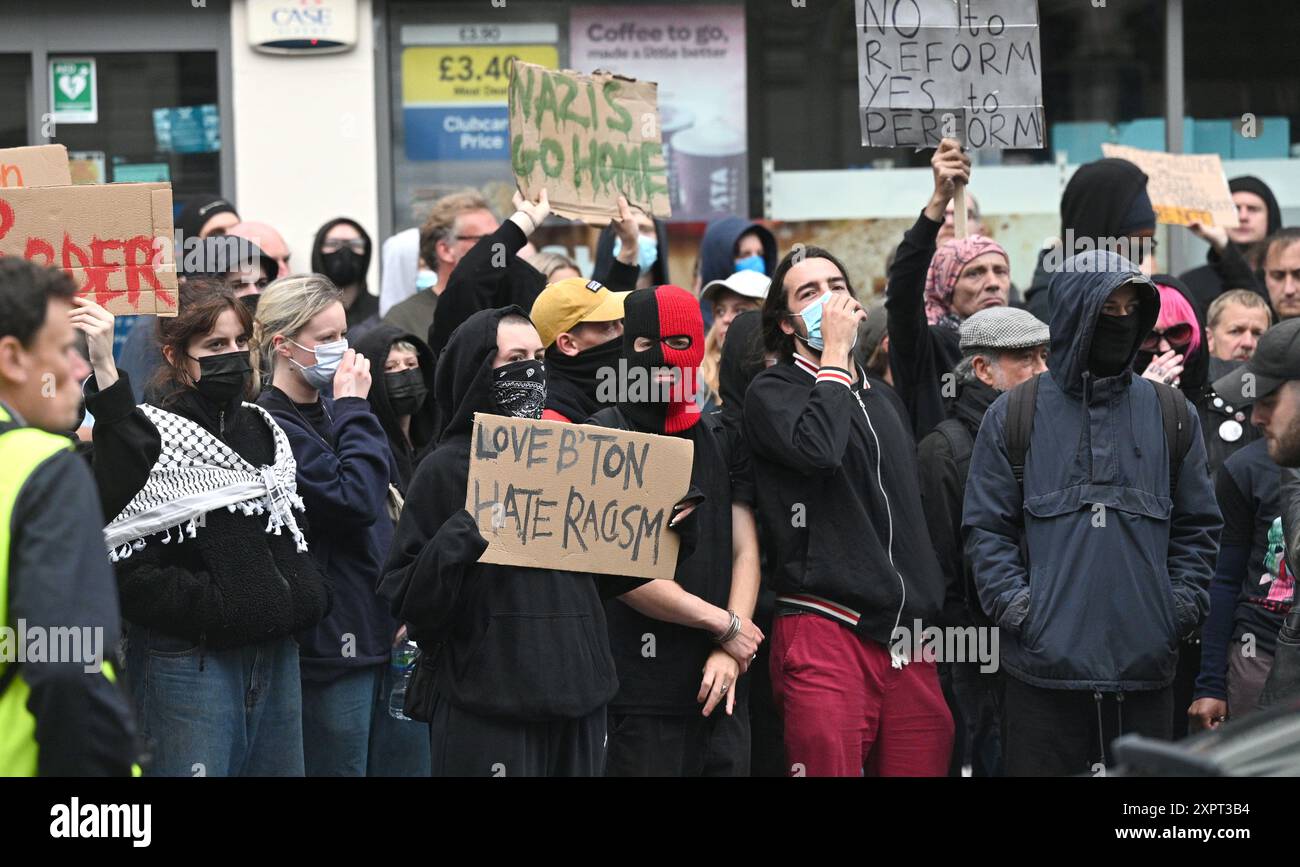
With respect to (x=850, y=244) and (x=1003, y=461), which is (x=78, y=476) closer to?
(x=1003, y=461)

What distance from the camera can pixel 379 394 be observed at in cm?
657

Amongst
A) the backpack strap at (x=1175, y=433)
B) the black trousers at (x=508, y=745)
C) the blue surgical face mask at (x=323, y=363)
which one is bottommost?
the black trousers at (x=508, y=745)

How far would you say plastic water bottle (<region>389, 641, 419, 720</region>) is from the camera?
618 centimetres

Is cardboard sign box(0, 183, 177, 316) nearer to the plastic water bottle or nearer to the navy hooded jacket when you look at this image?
the plastic water bottle

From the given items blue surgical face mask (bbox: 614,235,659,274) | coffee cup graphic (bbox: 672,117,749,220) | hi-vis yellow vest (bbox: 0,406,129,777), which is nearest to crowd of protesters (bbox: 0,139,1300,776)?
blue surgical face mask (bbox: 614,235,659,274)

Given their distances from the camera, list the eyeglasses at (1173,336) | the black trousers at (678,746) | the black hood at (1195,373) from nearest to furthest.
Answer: the black trousers at (678,746) < the eyeglasses at (1173,336) < the black hood at (1195,373)

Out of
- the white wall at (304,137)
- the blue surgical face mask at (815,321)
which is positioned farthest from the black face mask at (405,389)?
the white wall at (304,137)

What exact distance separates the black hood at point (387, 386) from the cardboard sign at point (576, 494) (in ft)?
5.30

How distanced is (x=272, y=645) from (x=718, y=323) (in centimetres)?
268

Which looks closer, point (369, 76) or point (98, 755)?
point (98, 755)

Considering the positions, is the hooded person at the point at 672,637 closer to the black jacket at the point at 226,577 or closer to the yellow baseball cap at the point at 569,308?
the yellow baseball cap at the point at 569,308

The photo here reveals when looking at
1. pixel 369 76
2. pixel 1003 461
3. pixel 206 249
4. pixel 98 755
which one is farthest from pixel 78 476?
pixel 369 76

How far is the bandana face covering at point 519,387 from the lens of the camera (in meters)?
5.02

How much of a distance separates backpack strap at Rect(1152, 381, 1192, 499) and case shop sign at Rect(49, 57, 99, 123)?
717 cm
